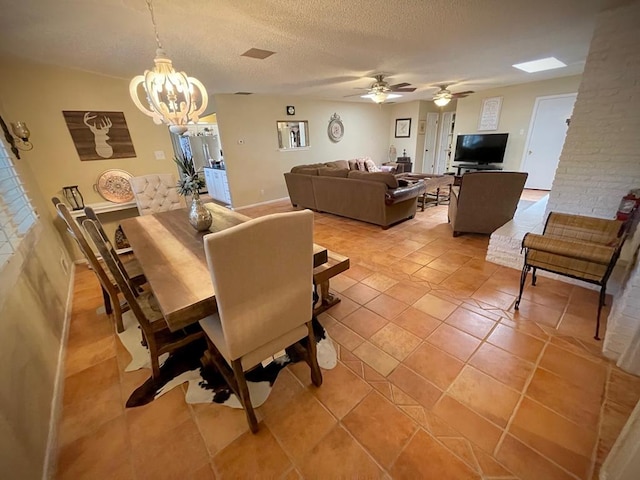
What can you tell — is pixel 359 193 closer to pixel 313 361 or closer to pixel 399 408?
pixel 313 361

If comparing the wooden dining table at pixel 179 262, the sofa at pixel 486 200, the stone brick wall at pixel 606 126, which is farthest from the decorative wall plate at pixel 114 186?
the stone brick wall at pixel 606 126

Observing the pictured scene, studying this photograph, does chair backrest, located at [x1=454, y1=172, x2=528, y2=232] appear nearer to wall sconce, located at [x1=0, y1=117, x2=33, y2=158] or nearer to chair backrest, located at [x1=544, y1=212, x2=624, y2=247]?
chair backrest, located at [x1=544, y1=212, x2=624, y2=247]

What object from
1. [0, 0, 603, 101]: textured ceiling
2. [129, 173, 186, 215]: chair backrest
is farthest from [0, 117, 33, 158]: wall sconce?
[129, 173, 186, 215]: chair backrest

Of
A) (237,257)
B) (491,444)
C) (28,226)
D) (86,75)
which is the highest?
(86,75)

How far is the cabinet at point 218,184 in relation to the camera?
574 centimetres

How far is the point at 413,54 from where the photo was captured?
307 centimetres

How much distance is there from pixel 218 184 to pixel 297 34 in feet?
14.3

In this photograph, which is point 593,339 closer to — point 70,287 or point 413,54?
point 413,54

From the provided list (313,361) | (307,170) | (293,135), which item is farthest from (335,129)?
(313,361)

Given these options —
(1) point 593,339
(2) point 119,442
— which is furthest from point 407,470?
(1) point 593,339

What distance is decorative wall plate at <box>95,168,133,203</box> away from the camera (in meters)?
3.39

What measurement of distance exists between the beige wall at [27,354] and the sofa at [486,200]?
4133 millimetres

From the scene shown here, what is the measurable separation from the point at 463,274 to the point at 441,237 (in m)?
1.10

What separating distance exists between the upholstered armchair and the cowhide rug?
67.3 inches
